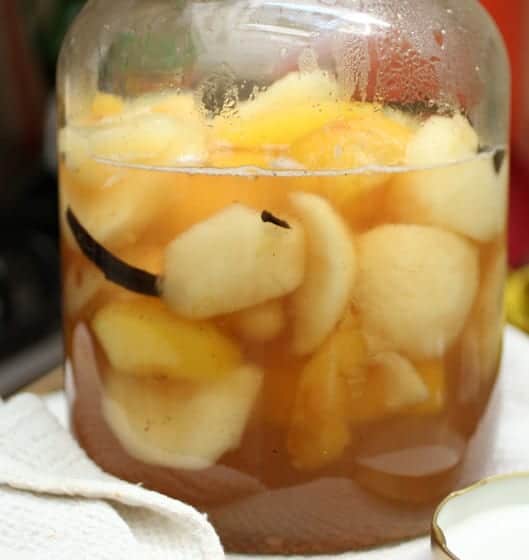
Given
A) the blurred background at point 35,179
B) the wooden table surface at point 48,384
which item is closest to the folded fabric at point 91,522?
the wooden table surface at point 48,384

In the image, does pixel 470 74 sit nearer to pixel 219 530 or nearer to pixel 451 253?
pixel 451 253

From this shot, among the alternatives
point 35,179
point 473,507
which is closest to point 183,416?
point 473,507

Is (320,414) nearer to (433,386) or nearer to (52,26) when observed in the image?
(433,386)

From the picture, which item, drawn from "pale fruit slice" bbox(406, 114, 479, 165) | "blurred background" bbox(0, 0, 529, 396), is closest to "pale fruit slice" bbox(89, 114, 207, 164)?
"pale fruit slice" bbox(406, 114, 479, 165)

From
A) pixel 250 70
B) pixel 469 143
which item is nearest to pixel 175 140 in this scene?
pixel 250 70

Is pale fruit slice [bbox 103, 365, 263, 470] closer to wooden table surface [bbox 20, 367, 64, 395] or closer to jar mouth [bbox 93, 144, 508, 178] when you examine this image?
jar mouth [bbox 93, 144, 508, 178]
